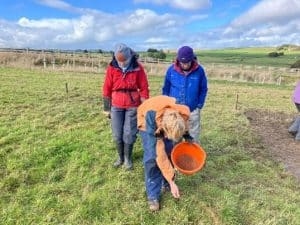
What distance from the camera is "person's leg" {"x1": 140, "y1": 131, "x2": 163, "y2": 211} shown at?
550 cm

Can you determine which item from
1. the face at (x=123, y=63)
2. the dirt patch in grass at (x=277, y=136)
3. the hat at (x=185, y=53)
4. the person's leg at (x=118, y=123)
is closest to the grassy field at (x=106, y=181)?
the dirt patch in grass at (x=277, y=136)

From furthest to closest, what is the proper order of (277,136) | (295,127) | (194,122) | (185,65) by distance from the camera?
(295,127), (277,136), (194,122), (185,65)

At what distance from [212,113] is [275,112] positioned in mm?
2694

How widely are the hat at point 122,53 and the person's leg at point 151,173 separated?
3.88 ft

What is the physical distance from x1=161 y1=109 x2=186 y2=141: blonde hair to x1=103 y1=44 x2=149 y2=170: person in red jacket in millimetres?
1629

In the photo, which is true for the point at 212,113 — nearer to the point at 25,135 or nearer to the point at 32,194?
the point at 25,135

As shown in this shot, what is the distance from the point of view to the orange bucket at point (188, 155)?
539cm

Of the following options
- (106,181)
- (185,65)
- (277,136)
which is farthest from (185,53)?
(277,136)

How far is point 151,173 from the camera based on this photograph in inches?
223

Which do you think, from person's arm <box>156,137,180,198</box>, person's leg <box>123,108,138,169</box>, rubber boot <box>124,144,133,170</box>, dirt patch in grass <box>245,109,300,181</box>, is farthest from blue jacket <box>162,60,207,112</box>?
dirt patch in grass <box>245,109,300,181</box>

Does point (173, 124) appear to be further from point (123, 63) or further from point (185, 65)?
point (185, 65)

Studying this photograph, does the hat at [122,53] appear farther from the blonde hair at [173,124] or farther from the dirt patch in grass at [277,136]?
the dirt patch in grass at [277,136]

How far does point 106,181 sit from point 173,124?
217 centimetres

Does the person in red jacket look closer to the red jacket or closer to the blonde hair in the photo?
the red jacket
